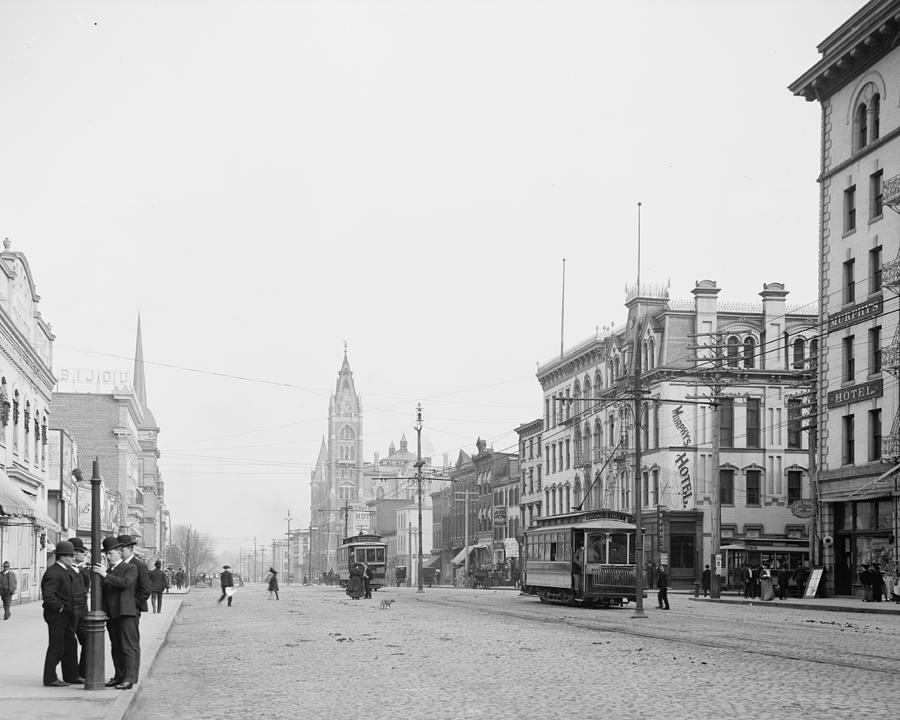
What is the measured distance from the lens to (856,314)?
45438 mm

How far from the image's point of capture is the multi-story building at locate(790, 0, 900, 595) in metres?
43.0

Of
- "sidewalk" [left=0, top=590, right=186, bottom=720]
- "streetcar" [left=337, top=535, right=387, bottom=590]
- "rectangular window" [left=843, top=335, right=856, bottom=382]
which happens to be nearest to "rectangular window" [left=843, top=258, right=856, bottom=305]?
"rectangular window" [left=843, top=335, right=856, bottom=382]

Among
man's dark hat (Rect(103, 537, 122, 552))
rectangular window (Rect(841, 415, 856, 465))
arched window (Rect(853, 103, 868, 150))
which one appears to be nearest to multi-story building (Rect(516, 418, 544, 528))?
rectangular window (Rect(841, 415, 856, 465))

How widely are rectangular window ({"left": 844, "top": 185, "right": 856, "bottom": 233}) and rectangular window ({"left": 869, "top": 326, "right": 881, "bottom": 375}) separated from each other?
4.50 meters

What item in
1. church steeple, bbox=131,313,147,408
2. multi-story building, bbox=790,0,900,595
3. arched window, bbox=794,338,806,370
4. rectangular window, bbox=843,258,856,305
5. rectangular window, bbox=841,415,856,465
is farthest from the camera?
church steeple, bbox=131,313,147,408

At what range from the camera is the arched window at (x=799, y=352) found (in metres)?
68.7

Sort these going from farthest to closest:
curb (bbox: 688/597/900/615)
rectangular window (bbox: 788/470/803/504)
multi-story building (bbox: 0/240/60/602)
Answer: rectangular window (bbox: 788/470/803/504)
multi-story building (bbox: 0/240/60/602)
curb (bbox: 688/597/900/615)

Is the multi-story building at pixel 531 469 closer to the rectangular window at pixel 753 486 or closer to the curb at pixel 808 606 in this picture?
the rectangular window at pixel 753 486

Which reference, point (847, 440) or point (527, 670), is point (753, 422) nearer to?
point (847, 440)

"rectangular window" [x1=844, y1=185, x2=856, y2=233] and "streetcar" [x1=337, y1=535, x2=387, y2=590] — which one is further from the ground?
"rectangular window" [x1=844, y1=185, x2=856, y2=233]

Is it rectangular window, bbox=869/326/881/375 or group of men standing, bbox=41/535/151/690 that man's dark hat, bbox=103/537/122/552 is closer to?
group of men standing, bbox=41/535/151/690

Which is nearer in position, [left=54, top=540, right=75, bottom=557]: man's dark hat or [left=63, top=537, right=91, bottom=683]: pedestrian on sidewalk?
[left=63, top=537, right=91, bottom=683]: pedestrian on sidewalk

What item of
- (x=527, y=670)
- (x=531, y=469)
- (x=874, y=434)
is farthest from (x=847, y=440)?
(x=531, y=469)

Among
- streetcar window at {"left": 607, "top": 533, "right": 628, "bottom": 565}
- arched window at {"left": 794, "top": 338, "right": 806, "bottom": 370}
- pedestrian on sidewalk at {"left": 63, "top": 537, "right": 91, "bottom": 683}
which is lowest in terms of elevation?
streetcar window at {"left": 607, "top": 533, "right": 628, "bottom": 565}
